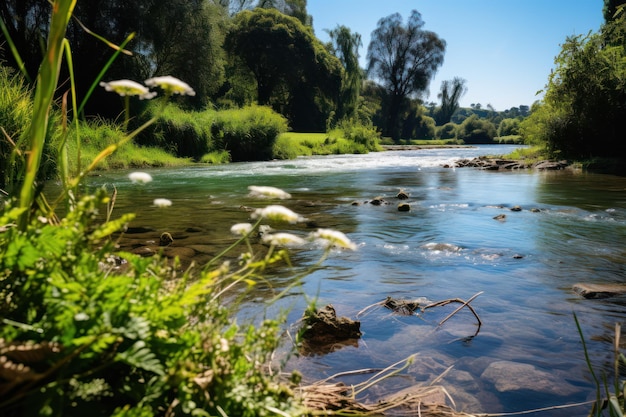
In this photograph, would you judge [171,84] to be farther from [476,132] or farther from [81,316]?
[476,132]

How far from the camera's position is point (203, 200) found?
9656 mm

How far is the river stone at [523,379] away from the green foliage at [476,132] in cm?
8486

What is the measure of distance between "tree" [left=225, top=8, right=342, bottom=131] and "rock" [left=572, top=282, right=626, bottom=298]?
4286cm

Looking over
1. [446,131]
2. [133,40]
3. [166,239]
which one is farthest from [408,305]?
[446,131]

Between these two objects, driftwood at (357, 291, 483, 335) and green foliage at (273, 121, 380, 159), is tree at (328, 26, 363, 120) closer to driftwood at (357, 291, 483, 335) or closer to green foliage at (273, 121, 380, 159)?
green foliage at (273, 121, 380, 159)

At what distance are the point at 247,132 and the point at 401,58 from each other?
49.3 metres

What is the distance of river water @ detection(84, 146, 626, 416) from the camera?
2.59 meters

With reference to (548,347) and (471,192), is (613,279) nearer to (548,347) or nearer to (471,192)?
(548,347)

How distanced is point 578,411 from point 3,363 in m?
2.41

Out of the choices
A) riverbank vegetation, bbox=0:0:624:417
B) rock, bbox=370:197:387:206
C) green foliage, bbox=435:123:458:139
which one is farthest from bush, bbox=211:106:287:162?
green foliage, bbox=435:123:458:139

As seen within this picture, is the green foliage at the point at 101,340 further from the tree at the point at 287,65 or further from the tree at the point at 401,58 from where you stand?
the tree at the point at 401,58

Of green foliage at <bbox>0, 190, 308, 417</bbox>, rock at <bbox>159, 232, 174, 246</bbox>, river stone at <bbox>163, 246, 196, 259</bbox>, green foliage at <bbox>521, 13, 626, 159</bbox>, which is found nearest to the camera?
green foliage at <bbox>0, 190, 308, 417</bbox>

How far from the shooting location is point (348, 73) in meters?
49.3

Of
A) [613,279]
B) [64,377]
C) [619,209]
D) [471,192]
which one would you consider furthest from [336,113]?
[64,377]
